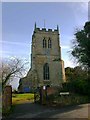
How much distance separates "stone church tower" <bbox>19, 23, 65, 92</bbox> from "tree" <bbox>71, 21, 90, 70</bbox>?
29816 millimetres

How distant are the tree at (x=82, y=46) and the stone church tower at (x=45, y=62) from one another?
1174 inches

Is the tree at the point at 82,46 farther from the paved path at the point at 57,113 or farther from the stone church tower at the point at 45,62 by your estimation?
the stone church tower at the point at 45,62

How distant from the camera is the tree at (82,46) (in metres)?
32.2

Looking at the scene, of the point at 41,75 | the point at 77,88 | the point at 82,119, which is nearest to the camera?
the point at 82,119

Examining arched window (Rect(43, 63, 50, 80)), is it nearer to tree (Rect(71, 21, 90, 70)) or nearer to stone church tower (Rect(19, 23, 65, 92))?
stone church tower (Rect(19, 23, 65, 92))

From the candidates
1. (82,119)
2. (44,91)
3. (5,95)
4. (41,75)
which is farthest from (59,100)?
(41,75)

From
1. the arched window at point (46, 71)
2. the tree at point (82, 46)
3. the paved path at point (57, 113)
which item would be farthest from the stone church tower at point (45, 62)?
the paved path at point (57, 113)

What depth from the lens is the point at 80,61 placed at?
34094 mm

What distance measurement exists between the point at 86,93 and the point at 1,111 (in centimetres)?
1392

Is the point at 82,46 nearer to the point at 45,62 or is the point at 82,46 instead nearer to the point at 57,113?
the point at 57,113

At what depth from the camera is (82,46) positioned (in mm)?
33125

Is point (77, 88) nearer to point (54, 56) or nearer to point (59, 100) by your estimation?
point (59, 100)

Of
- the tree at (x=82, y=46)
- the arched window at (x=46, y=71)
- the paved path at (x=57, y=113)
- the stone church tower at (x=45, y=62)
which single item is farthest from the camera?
the arched window at (x=46, y=71)

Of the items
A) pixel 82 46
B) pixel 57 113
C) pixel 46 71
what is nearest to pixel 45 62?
pixel 46 71
